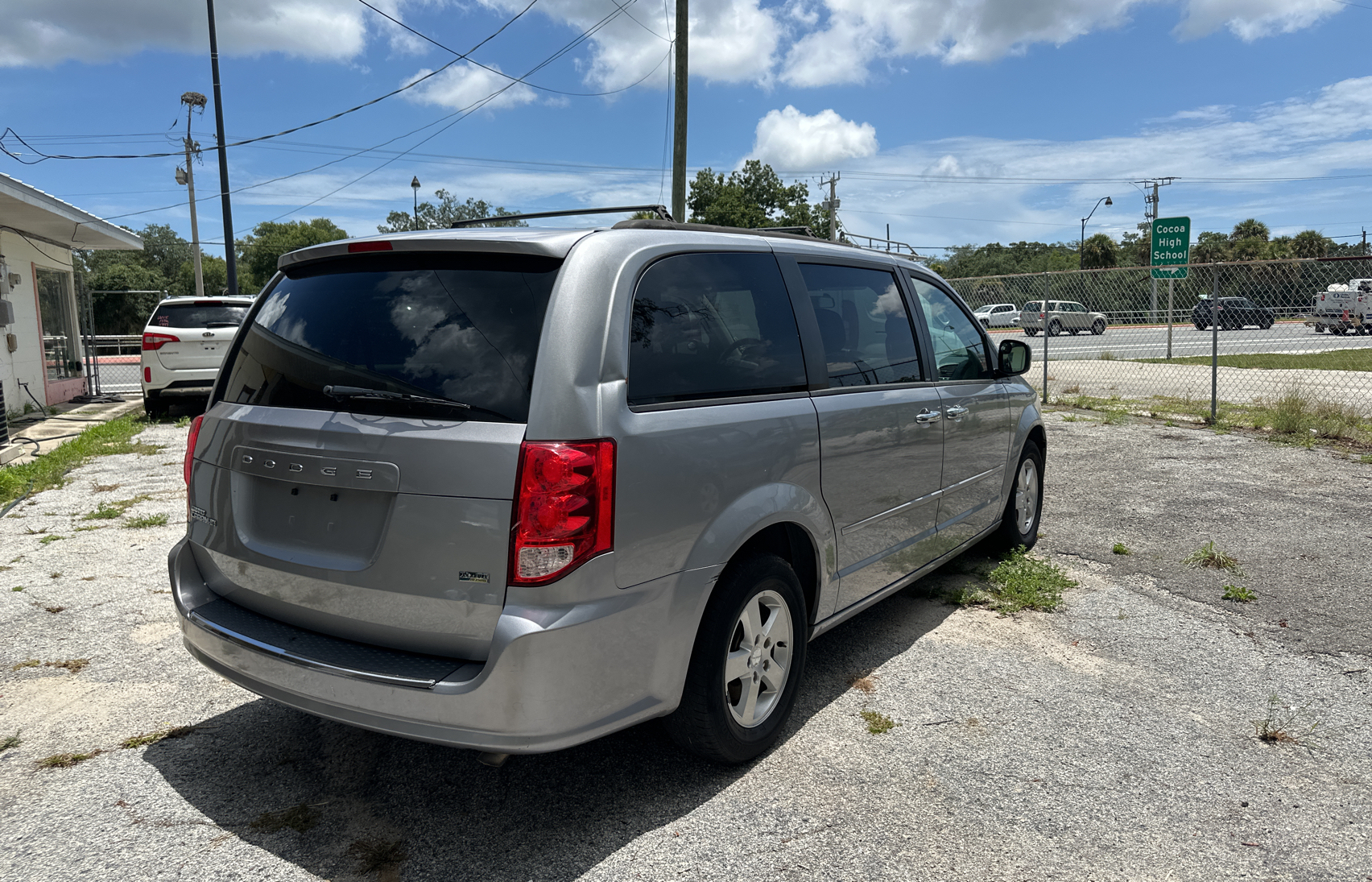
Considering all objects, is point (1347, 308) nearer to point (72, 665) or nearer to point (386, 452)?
point (386, 452)

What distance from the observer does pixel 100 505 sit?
716cm

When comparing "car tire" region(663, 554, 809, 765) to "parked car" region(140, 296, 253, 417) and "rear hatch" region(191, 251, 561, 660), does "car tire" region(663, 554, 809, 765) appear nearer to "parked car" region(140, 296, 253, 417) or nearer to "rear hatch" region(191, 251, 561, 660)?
"rear hatch" region(191, 251, 561, 660)

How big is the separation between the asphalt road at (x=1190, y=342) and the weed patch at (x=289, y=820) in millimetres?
14946

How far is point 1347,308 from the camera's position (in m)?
25.5

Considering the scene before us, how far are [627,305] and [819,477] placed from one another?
1.06 meters

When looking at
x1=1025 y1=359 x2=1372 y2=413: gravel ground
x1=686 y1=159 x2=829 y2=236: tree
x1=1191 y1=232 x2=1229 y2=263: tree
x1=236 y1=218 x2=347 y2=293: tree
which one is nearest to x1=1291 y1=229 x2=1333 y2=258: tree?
x1=1191 y1=232 x2=1229 y2=263: tree

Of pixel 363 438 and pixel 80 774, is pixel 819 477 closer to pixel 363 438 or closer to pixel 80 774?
pixel 363 438

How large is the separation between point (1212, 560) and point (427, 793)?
4813 mm

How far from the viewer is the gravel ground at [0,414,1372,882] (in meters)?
2.63

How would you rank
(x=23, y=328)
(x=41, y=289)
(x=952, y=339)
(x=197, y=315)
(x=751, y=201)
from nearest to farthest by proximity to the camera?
(x=952, y=339), (x=197, y=315), (x=23, y=328), (x=41, y=289), (x=751, y=201)

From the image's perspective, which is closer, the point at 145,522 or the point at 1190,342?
the point at 145,522

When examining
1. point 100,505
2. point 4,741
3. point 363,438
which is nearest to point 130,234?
point 100,505

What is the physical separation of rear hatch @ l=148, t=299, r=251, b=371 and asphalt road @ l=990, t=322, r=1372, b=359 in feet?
41.1

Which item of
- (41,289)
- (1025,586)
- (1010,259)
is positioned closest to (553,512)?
(1025,586)
